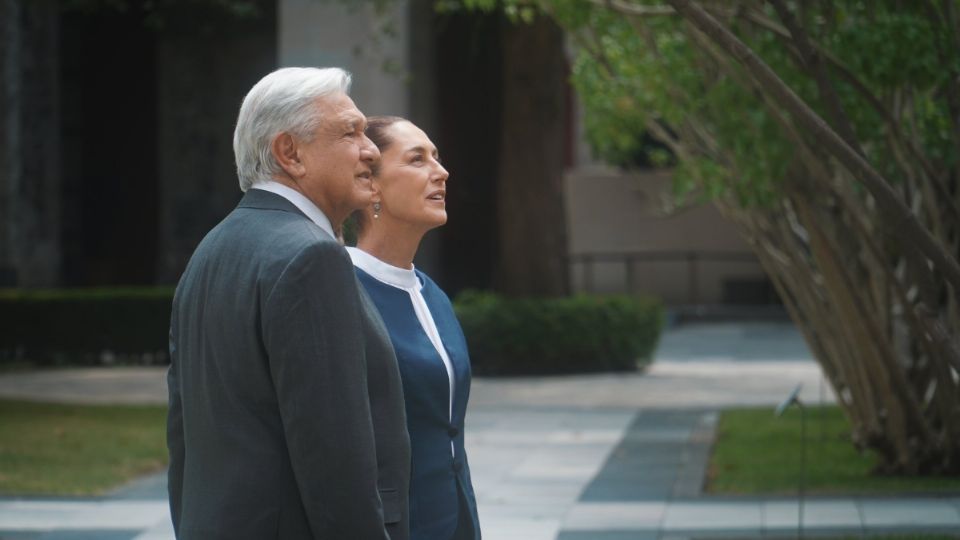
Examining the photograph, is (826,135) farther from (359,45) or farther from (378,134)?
(359,45)

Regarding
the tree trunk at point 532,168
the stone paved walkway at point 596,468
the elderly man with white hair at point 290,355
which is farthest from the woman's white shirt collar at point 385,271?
the tree trunk at point 532,168

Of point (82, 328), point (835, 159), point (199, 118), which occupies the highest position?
point (835, 159)

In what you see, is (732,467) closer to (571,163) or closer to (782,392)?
(782,392)

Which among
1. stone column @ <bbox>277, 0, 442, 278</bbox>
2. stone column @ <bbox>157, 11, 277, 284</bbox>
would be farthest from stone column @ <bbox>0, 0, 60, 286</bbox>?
stone column @ <bbox>277, 0, 442, 278</bbox>

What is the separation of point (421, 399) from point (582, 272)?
92.2 ft

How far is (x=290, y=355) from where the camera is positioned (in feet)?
9.94

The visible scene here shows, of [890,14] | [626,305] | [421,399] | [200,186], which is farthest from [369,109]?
[421,399]

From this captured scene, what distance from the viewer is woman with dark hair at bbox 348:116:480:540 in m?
3.83

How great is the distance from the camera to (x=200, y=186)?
30.7m

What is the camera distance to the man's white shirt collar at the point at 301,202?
3271 mm

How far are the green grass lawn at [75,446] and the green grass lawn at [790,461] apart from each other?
4.27m

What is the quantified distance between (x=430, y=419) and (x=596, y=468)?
8.08m

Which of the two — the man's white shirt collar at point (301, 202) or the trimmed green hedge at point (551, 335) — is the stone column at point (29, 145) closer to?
the trimmed green hedge at point (551, 335)

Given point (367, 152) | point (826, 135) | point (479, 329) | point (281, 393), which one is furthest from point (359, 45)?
point (281, 393)
